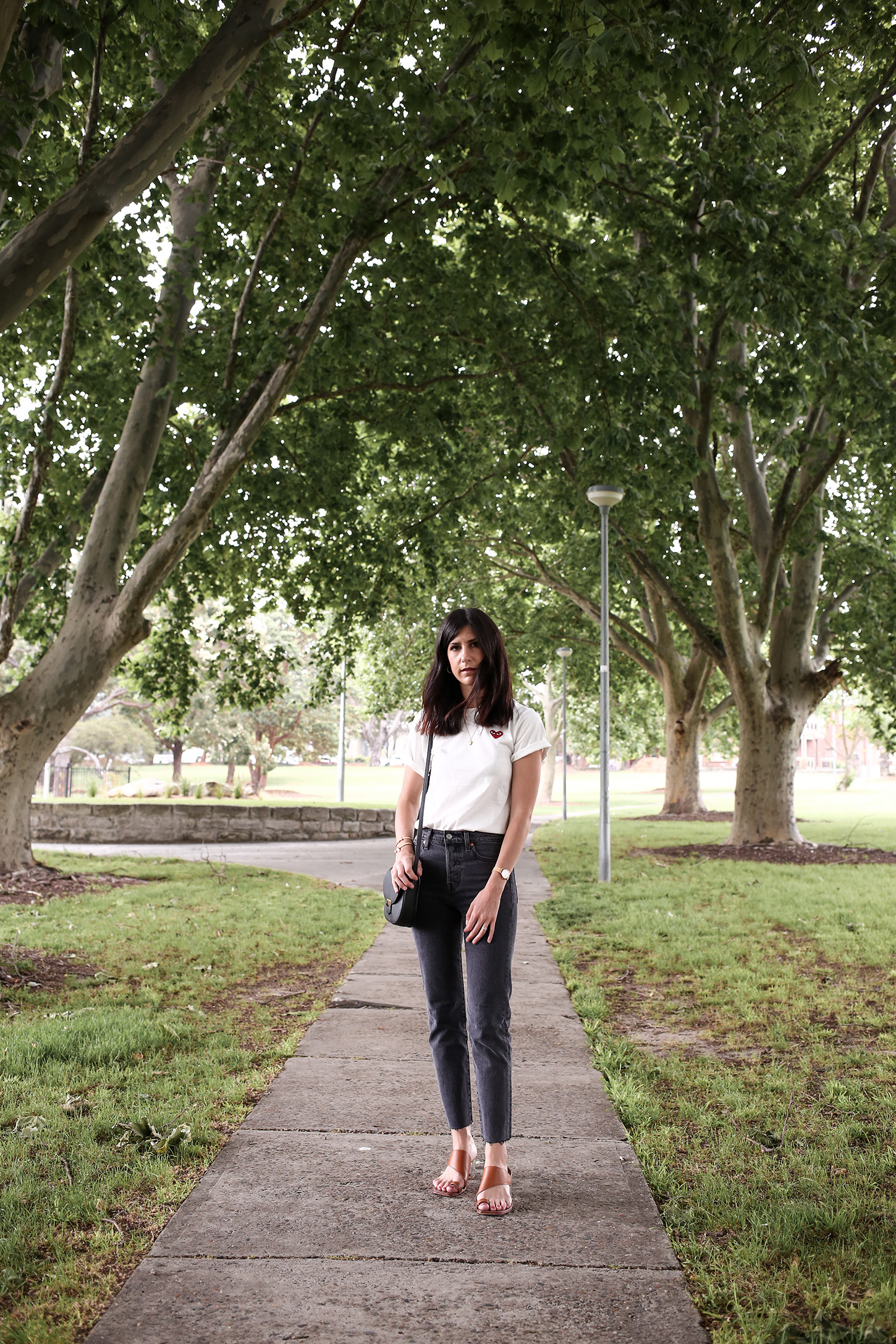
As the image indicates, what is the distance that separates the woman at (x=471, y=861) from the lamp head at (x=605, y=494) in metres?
8.64

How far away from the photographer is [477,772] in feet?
11.0

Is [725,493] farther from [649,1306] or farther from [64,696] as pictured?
[649,1306]

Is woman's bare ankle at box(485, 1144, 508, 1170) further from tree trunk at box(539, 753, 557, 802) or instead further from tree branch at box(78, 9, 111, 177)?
tree trunk at box(539, 753, 557, 802)

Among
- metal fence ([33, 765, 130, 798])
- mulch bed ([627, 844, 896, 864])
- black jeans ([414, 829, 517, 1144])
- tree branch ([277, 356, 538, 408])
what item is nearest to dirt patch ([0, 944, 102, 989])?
black jeans ([414, 829, 517, 1144])

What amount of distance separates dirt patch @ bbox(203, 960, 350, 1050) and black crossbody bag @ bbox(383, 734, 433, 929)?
2.16m

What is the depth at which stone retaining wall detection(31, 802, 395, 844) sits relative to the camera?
761 inches

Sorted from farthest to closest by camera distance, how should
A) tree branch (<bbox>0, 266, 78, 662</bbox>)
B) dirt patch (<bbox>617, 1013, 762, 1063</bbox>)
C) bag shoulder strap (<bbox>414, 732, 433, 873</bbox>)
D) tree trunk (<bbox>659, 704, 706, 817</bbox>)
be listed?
tree trunk (<bbox>659, 704, 706, 817</bbox>) → tree branch (<bbox>0, 266, 78, 662</bbox>) → dirt patch (<bbox>617, 1013, 762, 1063</bbox>) → bag shoulder strap (<bbox>414, 732, 433, 873</bbox>)

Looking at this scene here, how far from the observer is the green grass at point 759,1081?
2740 millimetres

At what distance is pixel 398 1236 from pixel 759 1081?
7.19 feet

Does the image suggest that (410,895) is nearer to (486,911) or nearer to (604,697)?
(486,911)

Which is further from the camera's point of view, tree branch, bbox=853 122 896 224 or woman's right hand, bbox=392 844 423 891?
tree branch, bbox=853 122 896 224

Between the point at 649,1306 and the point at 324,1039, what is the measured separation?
2887 mm

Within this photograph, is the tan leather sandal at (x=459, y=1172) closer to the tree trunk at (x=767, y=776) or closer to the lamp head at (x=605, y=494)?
the lamp head at (x=605, y=494)

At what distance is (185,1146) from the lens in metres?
3.63
